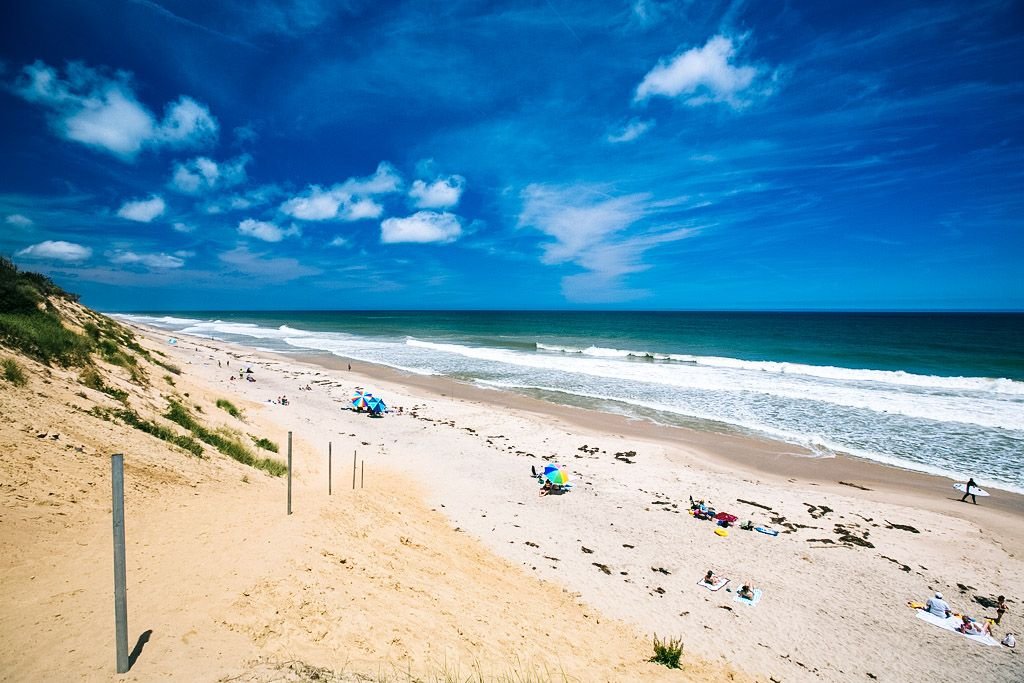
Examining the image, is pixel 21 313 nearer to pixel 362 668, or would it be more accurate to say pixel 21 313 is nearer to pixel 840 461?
pixel 362 668

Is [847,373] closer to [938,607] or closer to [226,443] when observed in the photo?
[938,607]

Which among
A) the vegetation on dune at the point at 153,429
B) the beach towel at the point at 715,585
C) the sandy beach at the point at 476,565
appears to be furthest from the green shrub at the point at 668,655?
the vegetation on dune at the point at 153,429

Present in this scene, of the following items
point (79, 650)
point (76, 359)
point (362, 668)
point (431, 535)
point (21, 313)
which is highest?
point (21, 313)

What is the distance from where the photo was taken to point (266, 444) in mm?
13234

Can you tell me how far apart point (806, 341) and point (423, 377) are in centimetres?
5185

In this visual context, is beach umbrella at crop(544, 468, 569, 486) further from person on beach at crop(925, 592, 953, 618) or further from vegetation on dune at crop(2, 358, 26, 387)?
vegetation on dune at crop(2, 358, 26, 387)

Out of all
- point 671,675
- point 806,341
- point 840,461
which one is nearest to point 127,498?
point 671,675

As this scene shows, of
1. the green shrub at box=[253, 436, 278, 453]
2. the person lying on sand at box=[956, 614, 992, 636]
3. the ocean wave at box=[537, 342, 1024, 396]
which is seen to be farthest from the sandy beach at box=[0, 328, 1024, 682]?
the ocean wave at box=[537, 342, 1024, 396]

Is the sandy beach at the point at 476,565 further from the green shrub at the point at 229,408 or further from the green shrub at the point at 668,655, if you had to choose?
the green shrub at the point at 229,408

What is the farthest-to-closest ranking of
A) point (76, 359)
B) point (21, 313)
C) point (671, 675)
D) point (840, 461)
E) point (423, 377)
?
1. point (423, 377)
2. point (840, 461)
3. point (21, 313)
4. point (76, 359)
5. point (671, 675)

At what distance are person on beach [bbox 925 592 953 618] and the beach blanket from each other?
0.20ft

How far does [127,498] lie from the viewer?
22.9ft

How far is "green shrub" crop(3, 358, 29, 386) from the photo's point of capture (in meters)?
8.33

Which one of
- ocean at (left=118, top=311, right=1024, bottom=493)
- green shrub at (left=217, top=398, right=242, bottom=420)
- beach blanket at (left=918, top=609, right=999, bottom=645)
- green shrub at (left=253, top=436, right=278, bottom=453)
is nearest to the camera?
beach blanket at (left=918, top=609, right=999, bottom=645)
